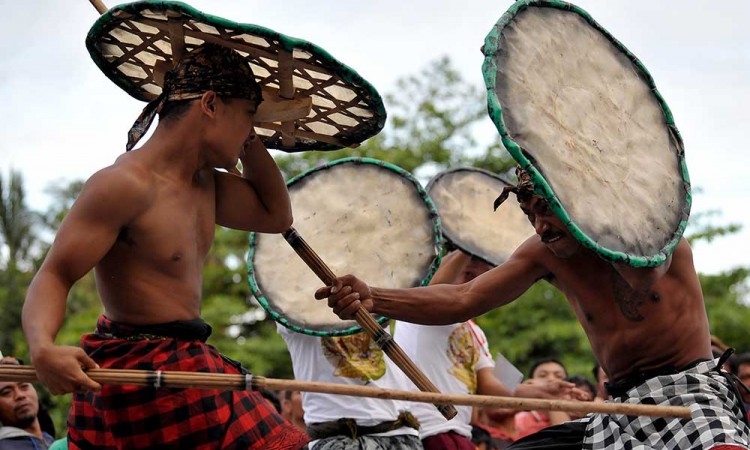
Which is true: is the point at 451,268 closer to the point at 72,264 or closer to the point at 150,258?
the point at 150,258

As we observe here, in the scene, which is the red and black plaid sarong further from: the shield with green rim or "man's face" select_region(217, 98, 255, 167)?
the shield with green rim

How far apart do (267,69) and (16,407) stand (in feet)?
11.8

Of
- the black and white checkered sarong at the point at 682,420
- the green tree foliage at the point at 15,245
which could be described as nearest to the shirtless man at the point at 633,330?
the black and white checkered sarong at the point at 682,420

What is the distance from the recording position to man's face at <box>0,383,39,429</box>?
650 centimetres

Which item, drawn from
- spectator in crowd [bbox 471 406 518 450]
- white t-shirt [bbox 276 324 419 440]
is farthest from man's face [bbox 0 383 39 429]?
spectator in crowd [bbox 471 406 518 450]

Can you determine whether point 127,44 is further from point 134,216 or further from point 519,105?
point 519,105

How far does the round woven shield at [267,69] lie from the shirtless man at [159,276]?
0.44 feet

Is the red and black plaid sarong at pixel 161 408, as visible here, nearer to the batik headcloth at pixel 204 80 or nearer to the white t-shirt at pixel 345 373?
the batik headcloth at pixel 204 80

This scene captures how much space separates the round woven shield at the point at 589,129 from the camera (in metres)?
3.36

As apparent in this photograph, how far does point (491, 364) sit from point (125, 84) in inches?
121

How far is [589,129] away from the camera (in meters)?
3.66

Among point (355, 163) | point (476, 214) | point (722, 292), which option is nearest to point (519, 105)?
point (355, 163)

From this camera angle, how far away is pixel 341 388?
122 inches

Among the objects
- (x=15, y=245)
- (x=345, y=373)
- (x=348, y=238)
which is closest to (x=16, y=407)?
(x=345, y=373)
